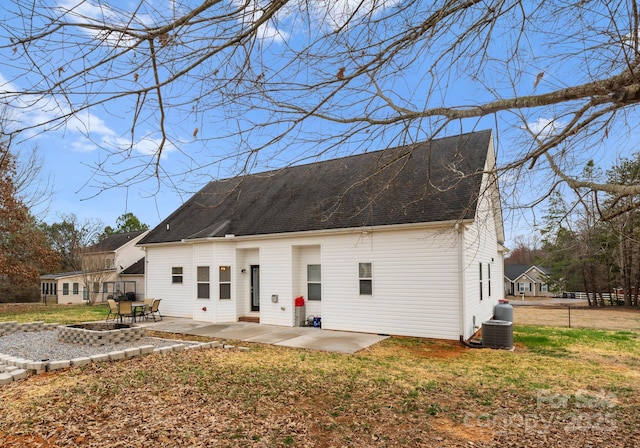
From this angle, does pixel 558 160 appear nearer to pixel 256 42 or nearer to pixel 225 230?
pixel 256 42

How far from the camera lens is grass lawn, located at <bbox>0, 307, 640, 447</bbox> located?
448 centimetres

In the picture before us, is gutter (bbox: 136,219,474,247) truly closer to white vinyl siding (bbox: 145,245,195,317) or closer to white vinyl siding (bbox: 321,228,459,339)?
white vinyl siding (bbox: 321,228,459,339)

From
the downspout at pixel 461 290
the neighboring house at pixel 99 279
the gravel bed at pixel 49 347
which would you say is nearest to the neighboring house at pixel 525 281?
the neighboring house at pixel 99 279

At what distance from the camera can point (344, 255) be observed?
42.1 ft

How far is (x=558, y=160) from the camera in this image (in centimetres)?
484

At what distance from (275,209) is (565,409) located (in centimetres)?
1191

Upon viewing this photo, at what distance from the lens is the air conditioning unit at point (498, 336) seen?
416 inches

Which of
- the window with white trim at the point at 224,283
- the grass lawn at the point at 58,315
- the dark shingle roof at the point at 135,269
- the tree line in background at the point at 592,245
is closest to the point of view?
the tree line in background at the point at 592,245

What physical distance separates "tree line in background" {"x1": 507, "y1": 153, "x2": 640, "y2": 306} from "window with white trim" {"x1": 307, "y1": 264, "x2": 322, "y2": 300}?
21.3 ft

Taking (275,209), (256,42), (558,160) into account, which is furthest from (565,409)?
(275,209)

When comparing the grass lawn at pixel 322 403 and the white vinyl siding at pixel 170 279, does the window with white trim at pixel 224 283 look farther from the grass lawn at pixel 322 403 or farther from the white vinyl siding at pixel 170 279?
the grass lawn at pixel 322 403

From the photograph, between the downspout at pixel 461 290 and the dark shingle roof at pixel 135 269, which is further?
the dark shingle roof at pixel 135 269

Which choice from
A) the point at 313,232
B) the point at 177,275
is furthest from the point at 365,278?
the point at 177,275

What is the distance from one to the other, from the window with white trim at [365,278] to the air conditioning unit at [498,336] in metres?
3.52
